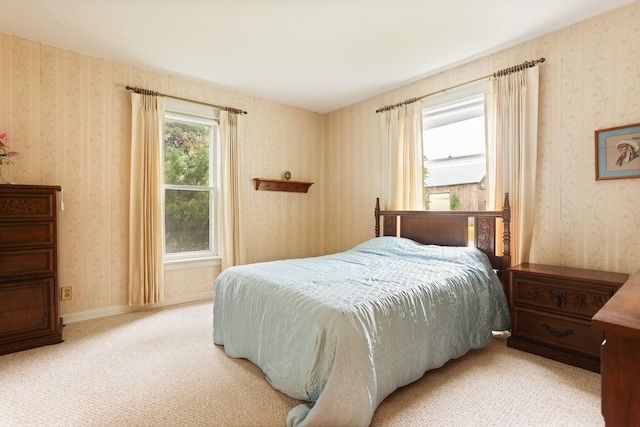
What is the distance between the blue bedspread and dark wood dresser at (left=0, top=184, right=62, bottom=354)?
137 cm

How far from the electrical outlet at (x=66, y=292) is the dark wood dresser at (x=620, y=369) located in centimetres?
380

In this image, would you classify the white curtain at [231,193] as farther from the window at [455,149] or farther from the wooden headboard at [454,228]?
the window at [455,149]

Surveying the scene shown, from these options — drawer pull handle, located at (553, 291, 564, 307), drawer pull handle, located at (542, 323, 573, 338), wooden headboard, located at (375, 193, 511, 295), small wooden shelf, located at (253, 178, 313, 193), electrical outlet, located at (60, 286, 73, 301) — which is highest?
small wooden shelf, located at (253, 178, 313, 193)

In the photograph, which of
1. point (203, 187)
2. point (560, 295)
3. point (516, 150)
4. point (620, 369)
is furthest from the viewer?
point (203, 187)

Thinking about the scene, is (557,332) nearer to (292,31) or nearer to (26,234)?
(292,31)

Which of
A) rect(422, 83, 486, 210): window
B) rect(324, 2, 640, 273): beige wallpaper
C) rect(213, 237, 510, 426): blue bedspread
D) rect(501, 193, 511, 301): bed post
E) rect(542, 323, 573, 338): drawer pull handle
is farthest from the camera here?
rect(422, 83, 486, 210): window

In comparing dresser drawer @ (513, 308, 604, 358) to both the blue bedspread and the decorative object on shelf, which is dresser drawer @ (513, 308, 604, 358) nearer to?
the blue bedspread

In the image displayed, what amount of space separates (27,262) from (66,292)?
2.02 ft

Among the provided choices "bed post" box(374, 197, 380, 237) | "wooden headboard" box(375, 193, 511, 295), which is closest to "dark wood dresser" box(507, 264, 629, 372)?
"wooden headboard" box(375, 193, 511, 295)

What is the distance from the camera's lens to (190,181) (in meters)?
3.78

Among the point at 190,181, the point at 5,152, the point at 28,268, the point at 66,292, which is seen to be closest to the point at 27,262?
the point at 28,268

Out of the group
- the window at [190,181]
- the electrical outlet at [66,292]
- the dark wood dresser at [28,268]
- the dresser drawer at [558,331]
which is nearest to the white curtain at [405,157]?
the dresser drawer at [558,331]

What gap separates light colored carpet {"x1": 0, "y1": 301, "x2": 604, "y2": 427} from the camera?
1.62m

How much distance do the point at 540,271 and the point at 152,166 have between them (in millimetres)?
3706
